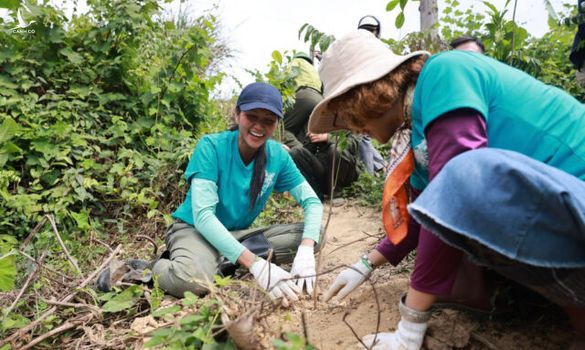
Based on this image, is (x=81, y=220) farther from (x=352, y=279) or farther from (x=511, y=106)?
(x=511, y=106)

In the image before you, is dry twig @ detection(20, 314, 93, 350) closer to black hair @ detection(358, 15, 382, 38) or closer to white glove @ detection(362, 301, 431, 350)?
white glove @ detection(362, 301, 431, 350)

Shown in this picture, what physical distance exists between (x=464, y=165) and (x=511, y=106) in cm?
35

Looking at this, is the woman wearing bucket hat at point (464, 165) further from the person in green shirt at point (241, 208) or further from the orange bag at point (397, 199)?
the person in green shirt at point (241, 208)

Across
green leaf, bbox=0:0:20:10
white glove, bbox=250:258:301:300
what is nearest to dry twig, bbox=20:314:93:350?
white glove, bbox=250:258:301:300

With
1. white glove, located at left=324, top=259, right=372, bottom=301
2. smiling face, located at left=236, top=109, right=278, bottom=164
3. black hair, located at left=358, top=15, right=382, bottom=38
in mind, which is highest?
black hair, located at left=358, top=15, right=382, bottom=38

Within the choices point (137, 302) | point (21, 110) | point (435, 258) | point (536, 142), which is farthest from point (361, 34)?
point (21, 110)

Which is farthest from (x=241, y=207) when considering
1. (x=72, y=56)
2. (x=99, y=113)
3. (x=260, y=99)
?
(x=72, y=56)

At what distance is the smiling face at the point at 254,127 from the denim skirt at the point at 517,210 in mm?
1545

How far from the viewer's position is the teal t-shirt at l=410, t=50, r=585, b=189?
1.19m

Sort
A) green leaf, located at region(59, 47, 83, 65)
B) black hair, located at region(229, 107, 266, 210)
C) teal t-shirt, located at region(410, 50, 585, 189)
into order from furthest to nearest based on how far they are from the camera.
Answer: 1. green leaf, located at region(59, 47, 83, 65)
2. black hair, located at region(229, 107, 266, 210)
3. teal t-shirt, located at region(410, 50, 585, 189)

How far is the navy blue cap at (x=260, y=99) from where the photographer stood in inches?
94.1

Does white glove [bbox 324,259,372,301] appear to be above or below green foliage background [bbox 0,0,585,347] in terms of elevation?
below

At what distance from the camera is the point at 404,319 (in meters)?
1.30

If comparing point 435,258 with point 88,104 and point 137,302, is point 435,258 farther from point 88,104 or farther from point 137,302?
point 88,104
